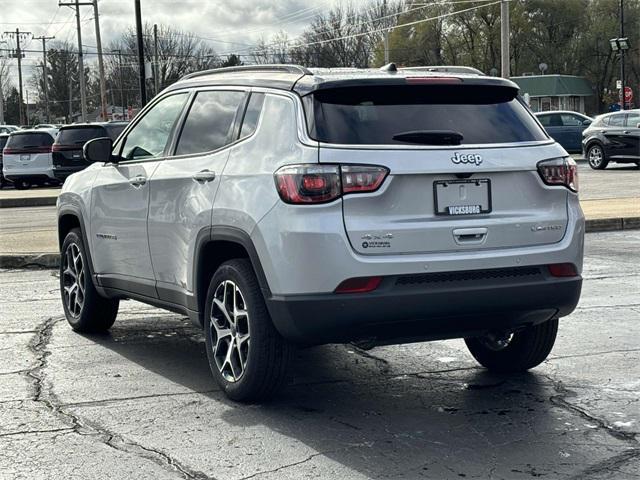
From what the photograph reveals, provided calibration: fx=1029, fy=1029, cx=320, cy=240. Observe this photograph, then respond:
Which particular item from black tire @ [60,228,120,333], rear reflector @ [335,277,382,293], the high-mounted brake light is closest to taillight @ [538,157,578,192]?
the high-mounted brake light

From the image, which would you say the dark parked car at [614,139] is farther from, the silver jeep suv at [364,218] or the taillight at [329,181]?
the taillight at [329,181]

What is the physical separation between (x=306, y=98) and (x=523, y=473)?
7.06 feet

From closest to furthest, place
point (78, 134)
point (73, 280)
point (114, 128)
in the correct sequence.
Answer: point (73, 280)
point (114, 128)
point (78, 134)

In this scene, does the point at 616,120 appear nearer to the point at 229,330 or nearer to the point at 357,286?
the point at 229,330

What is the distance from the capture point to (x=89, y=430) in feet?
16.9

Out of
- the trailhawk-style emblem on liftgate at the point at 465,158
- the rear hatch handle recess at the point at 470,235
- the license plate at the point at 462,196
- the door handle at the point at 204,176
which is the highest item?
the trailhawk-style emblem on liftgate at the point at 465,158

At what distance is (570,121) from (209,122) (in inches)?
1207

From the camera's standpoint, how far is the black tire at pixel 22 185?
96.0 feet

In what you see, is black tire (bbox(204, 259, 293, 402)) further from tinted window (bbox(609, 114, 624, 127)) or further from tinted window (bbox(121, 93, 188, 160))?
tinted window (bbox(609, 114, 624, 127))

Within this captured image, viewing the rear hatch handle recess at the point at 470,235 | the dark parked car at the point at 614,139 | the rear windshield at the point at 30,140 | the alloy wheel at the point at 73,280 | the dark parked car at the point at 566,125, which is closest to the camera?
the rear hatch handle recess at the point at 470,235

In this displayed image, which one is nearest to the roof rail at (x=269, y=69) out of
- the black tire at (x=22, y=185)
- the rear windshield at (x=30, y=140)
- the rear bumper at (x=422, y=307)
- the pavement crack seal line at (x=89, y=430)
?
the rear bumper at (x=422, y=307)

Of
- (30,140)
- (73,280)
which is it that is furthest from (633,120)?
(73,280)

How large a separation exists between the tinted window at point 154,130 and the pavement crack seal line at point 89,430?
4.98 ft

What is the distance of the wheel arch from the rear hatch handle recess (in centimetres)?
98
